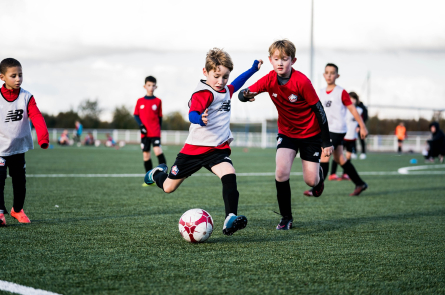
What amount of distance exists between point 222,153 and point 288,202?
114 cm

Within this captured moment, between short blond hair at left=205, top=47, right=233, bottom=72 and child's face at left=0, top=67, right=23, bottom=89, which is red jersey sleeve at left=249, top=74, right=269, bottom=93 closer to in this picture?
short blond hair at left=205, top=47, right=233, bottom=72

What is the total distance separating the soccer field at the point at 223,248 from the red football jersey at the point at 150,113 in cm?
319

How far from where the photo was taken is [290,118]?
5441mm

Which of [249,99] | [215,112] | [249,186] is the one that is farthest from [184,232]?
[249,186]

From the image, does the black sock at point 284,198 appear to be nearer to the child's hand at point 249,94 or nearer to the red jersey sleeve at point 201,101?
the child's hand at point 249,94

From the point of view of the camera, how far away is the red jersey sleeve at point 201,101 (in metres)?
4.52

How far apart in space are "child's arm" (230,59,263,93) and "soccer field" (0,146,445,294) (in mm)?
1557

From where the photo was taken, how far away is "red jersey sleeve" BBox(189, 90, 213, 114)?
452 cm

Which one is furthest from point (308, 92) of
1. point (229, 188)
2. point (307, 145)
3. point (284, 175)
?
point (229, 188)

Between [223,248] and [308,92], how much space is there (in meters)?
1.94

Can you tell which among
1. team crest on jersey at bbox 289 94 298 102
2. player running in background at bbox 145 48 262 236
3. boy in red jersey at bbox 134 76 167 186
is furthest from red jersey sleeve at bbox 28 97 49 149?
boy in red jersey at bbox 134 76 167 186

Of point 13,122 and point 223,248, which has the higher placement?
point 13,122

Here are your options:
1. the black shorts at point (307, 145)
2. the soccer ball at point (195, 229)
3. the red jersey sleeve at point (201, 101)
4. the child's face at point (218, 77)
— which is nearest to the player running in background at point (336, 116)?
the black shorts at point (307, 145)

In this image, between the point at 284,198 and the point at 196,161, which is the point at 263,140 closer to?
the point at 284,198
